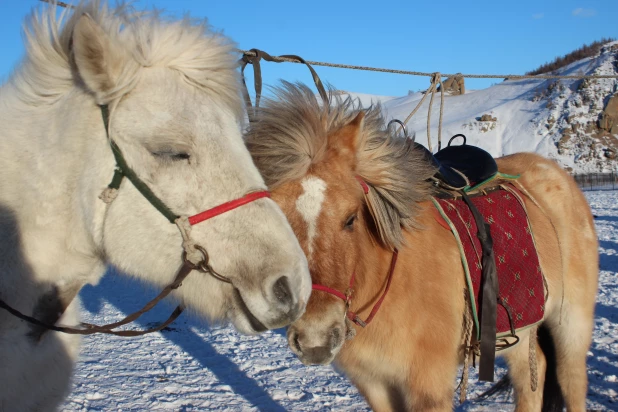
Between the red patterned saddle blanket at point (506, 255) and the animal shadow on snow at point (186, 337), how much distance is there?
63.4 inches

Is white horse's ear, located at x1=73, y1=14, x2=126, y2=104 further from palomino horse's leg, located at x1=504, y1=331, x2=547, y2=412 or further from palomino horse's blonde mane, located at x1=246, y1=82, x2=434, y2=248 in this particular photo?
palomino horse's leg, located at x1=504, y1=331, x2=547, y2=412

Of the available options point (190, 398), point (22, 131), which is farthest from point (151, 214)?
point (190, 398)

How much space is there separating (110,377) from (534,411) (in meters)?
3.73

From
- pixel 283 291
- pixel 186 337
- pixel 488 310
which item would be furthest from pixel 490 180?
pixel 186 337

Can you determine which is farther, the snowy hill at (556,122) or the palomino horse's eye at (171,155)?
the snowy hill at (556,122)

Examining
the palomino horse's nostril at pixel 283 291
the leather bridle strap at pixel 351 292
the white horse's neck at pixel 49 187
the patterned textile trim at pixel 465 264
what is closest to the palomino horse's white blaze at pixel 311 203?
the leather bridle strap at pixel 351 292

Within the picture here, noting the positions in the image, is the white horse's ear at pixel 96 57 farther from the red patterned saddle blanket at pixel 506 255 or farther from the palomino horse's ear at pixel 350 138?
the red patterned saddle blanket at pixel 506 255

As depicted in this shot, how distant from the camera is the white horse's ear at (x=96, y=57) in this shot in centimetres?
139

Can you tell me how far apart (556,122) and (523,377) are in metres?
39.6

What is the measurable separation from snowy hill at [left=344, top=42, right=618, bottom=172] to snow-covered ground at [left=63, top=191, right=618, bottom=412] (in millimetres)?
32049

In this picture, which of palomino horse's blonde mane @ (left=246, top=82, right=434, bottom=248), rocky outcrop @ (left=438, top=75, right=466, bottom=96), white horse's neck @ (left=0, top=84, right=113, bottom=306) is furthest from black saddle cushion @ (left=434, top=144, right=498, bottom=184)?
white horse's neck @ (left=0, top=84, right=113, bottom=306)

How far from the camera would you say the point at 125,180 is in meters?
1.50

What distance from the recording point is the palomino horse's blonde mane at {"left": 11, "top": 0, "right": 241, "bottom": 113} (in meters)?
1.53

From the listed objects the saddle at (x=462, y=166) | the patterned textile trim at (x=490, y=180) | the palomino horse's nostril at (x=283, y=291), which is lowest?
the palomino horse's nostril at (x=283, y=291)
